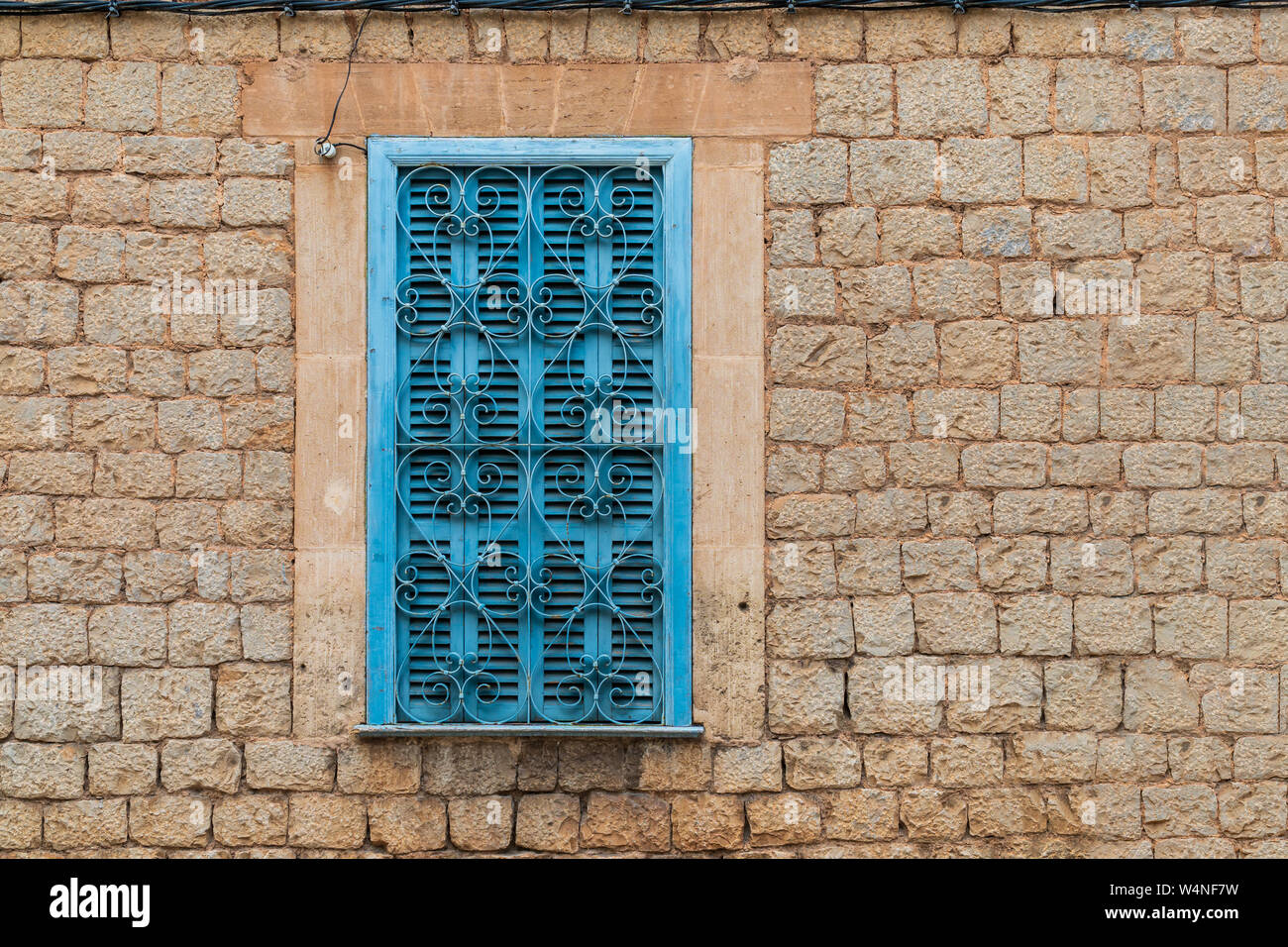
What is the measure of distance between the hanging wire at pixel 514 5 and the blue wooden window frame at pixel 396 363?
20.9 inches

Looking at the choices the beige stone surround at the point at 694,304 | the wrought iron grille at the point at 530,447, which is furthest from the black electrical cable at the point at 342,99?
the wrought iron grille at the point at 530,447

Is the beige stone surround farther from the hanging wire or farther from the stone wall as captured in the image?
the hanging wire

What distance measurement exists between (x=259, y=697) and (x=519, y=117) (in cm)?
250

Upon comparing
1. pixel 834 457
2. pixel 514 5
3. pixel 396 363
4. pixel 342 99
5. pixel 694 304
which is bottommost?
pixel 834 457

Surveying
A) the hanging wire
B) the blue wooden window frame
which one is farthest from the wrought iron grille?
the hanging wire

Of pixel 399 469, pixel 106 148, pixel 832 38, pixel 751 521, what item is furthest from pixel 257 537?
pixel 832 38

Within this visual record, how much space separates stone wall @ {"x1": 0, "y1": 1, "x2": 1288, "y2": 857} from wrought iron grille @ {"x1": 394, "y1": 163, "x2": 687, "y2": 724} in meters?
0.26

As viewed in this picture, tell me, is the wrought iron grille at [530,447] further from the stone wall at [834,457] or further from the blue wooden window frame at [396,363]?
the stone wall at [834,457]

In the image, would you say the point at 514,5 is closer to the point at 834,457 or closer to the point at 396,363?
the point at 396,363

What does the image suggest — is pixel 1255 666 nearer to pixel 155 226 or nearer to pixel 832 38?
pixel 832 38

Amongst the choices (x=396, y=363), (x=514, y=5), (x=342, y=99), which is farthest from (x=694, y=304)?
(x=342, y=99)

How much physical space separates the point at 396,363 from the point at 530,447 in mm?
629

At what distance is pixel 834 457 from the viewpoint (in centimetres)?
452

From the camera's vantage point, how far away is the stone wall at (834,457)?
4473mm
